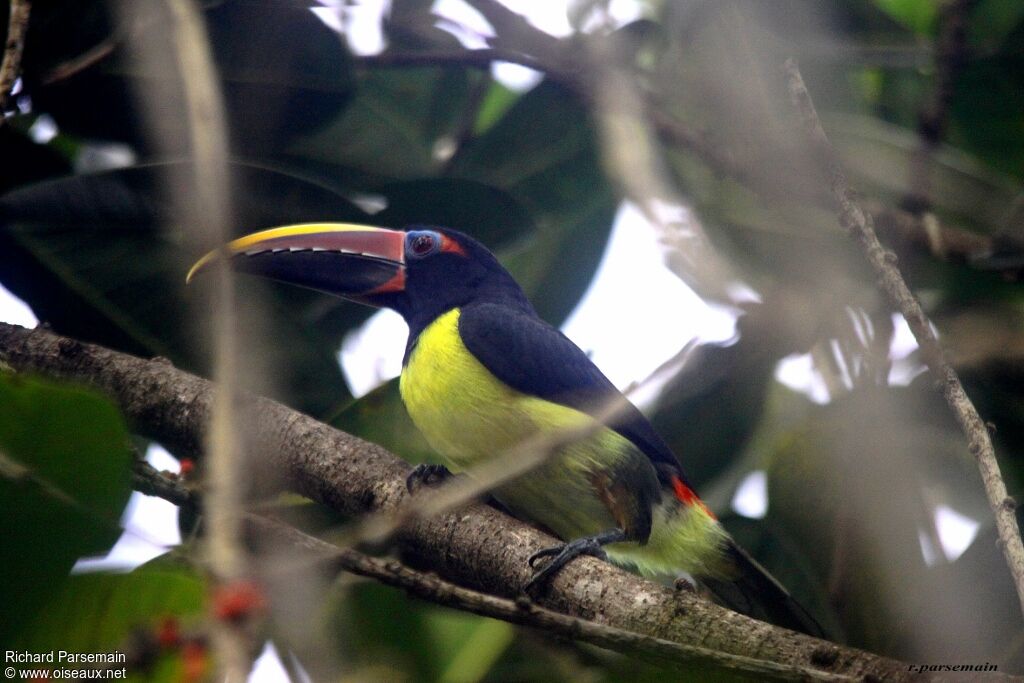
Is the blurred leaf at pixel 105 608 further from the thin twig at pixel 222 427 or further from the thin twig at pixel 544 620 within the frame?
the thin twig at pixel 222 427

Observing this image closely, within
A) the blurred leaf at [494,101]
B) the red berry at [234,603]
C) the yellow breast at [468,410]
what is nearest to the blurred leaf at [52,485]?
the red berry at [234,603]

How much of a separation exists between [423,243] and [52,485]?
1.96 meters

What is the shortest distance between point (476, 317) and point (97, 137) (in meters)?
1.35

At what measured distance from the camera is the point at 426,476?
304 centimetres

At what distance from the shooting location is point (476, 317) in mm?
3584

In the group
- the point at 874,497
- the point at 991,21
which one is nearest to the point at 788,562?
the point at 874,497

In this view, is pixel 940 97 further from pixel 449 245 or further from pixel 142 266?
pixel 142 266

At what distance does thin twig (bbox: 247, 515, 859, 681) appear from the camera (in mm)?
1701

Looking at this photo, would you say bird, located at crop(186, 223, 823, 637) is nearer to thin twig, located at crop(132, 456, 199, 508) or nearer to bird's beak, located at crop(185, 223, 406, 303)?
bird's beak, located at crop(185, 223, 406, 303)

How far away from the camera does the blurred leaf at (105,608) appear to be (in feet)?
6.66

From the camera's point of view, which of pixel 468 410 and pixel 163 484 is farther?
pixel 468 410

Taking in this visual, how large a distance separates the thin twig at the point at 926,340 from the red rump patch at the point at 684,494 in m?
1.24

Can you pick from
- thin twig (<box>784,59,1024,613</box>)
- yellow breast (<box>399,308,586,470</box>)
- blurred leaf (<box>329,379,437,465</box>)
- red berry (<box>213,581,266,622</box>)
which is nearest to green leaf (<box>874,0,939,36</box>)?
thin twig (<box>784,59,1024,613</box>)

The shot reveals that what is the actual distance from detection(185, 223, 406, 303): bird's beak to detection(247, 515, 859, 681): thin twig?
1.60 meters
